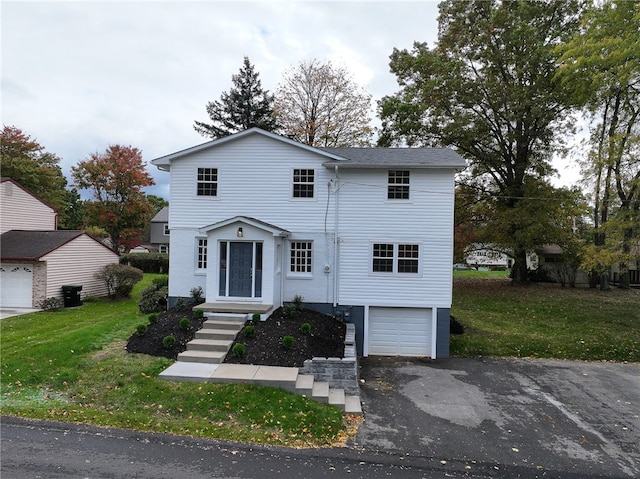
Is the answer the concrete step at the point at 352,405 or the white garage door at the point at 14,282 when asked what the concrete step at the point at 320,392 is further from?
the white garage door at the point at 14,282

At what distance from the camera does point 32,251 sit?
16.8 metres

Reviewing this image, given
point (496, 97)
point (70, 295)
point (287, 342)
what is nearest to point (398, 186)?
point (287, 342)

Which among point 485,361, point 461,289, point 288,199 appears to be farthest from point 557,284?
point 288,199

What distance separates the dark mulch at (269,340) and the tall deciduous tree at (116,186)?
923 inches

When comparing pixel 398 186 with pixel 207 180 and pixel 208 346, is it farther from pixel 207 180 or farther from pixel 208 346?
pixel 208 346

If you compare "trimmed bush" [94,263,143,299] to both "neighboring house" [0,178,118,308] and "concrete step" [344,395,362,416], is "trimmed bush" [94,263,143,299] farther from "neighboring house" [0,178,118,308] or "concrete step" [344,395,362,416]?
"concrete step" [344,395,362,416]

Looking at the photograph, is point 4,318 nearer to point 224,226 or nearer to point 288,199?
point 224,226

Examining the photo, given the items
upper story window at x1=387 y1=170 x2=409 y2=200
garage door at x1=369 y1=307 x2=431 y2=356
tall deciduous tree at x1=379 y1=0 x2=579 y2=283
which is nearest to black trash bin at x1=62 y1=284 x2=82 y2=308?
garage door at x1=369 y1=307 x2=431 y2=356

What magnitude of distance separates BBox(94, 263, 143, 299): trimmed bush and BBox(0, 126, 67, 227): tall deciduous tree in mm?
19029

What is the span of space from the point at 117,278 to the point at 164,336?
11.7 meters

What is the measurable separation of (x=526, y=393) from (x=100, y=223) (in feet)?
107

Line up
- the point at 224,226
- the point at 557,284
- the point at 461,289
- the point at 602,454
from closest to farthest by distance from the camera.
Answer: the point at 602,454 → the point at 224,226 → the point at 461,289 → the point at 557,284

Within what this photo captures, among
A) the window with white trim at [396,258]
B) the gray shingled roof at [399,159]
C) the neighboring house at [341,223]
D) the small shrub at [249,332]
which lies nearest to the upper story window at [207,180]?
the neighboring house at [341,223]

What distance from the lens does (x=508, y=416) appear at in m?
7.48
